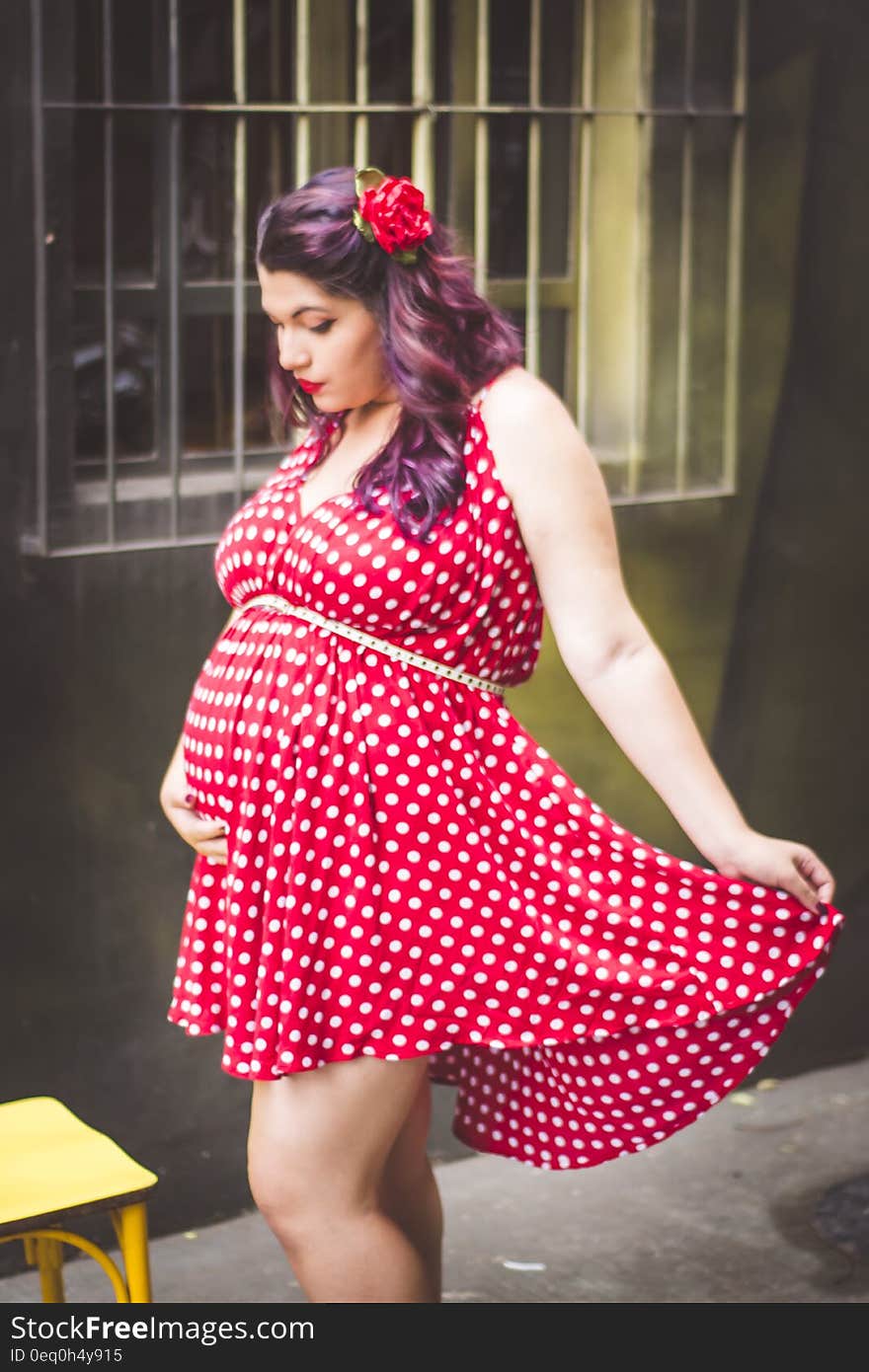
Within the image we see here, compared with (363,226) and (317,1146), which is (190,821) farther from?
(363,226)

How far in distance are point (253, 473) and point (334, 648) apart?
57.7 inches

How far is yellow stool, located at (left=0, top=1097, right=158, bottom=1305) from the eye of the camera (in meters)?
2.78

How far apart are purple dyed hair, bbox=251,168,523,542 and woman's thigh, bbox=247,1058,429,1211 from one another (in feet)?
2.69

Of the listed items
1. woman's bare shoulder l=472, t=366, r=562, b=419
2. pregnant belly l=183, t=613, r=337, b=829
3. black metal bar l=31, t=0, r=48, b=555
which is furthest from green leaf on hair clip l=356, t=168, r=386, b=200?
black metal bar l=31, t=0, r=48, b=555

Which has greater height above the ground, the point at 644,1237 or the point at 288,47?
the point at 288,47

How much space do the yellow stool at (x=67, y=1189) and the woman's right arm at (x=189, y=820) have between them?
504 mm

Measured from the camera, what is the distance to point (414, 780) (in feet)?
9.17

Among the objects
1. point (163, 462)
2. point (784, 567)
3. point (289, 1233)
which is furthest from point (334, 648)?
point (784, 567)

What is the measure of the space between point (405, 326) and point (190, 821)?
86 cm

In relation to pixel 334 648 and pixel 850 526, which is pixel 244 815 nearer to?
pixel 334 648

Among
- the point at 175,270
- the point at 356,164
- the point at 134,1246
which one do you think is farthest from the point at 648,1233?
the point at 356,164

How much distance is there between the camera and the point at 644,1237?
13.9 ft

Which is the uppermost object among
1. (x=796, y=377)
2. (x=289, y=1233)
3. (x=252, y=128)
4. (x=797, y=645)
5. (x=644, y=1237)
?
(x=252, y=128)

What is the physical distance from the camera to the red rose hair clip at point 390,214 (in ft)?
8.96
